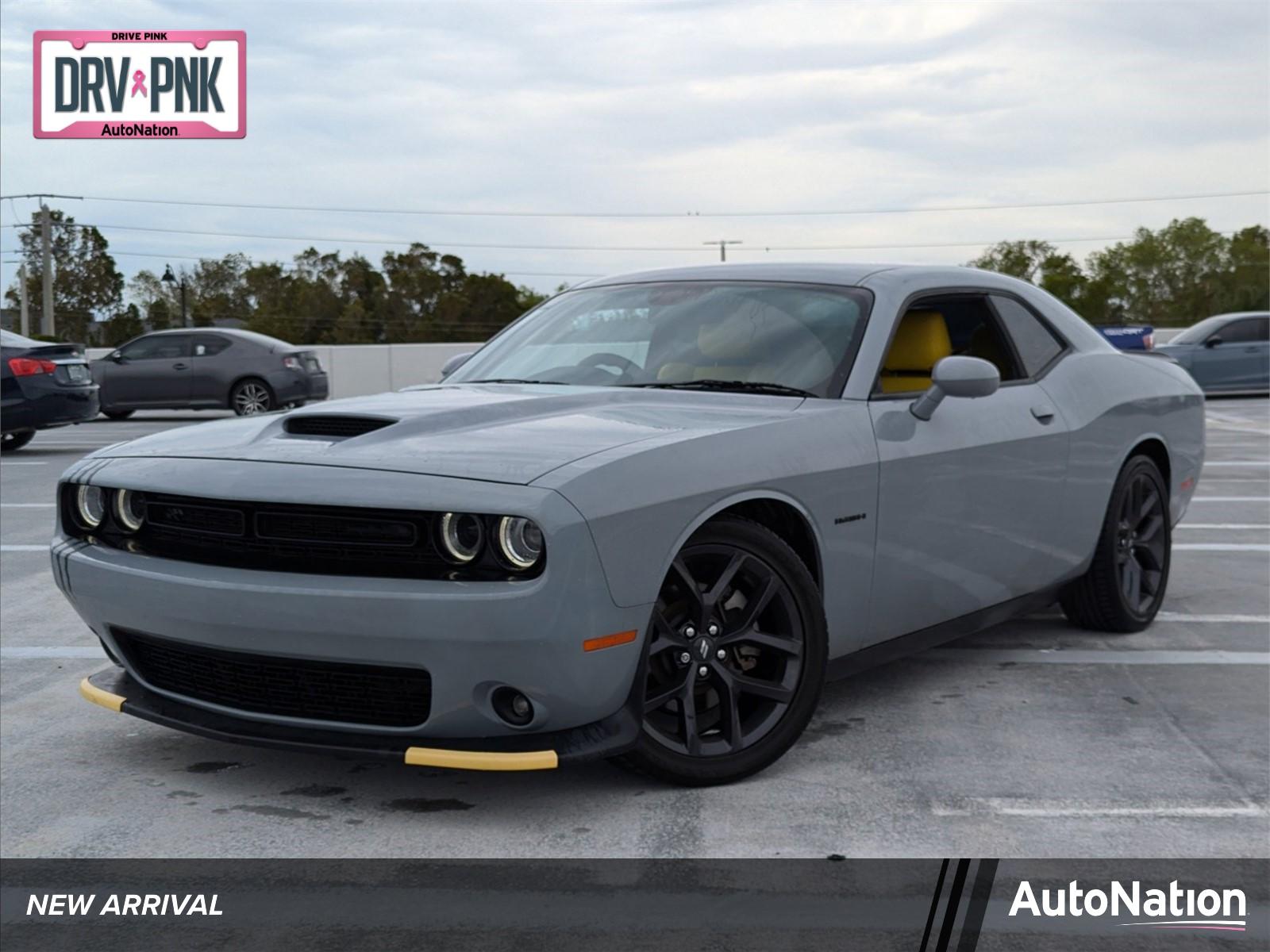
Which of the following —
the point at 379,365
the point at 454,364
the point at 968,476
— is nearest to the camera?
the point at 968,476

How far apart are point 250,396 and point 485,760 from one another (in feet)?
60.3

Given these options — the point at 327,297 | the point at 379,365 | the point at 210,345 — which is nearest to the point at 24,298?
the point at 327,297

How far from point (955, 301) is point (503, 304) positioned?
88.5m

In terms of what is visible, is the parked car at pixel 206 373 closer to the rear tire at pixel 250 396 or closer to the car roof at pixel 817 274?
the rear tire at pixel 250 396

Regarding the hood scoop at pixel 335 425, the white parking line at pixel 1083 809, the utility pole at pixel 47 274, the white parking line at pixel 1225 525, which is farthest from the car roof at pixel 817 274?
the utility pole at pixel 47 274

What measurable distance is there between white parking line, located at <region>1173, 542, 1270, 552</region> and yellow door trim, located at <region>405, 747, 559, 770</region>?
17.8ft

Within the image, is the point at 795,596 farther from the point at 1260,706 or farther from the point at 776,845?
the point at 1260,706

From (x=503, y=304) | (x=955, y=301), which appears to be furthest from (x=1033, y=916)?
(x=503, y=304)

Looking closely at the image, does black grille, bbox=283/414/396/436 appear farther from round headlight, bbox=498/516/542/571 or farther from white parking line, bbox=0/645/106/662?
white parking line, bbox=0/645/106/662

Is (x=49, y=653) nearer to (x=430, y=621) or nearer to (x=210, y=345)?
(x=430, y=621)

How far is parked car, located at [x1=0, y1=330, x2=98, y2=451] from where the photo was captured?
13.9 metres

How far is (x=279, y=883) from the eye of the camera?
3.01m

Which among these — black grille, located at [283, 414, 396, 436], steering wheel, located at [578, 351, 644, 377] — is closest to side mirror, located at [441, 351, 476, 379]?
steering wheel, located at [578, 351, 644, 377]

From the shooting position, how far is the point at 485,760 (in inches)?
127
